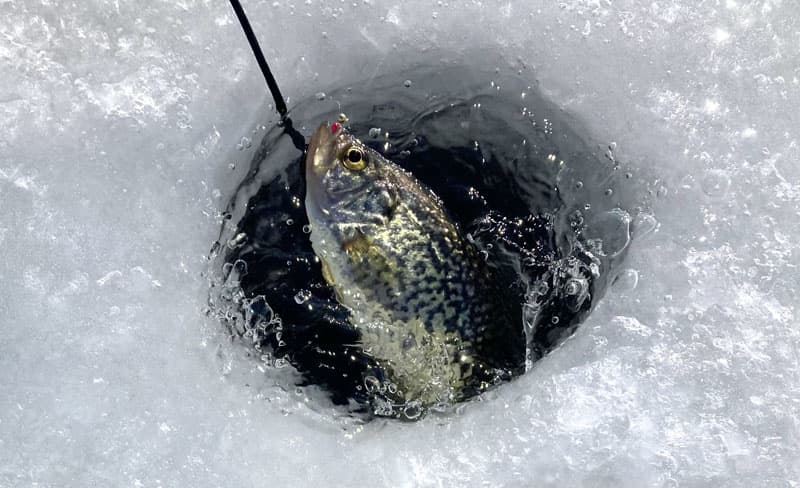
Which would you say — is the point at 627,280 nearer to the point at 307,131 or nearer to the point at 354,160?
the point at 354,160

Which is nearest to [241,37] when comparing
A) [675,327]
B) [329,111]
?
[329,111]

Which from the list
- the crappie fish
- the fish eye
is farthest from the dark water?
the fish eye

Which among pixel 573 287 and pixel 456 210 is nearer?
pixel 573 287

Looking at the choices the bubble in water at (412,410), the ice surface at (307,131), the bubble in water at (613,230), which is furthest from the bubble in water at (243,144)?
the bubble in water at (613,230)

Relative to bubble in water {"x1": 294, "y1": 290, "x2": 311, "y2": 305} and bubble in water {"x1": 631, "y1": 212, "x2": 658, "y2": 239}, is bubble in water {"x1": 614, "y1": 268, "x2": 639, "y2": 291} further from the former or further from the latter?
bubble in water {"x1": 294, "y1": 290, "x2": 311, "y2": 305}

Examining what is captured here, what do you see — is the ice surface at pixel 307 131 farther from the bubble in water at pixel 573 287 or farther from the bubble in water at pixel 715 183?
the bubble in water at pixel 573 287

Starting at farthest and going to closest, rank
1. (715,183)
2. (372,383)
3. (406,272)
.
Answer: (372,383) < (715,183) < (406,272)

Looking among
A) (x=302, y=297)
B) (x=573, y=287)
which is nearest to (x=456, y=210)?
(x=573, y=287)
